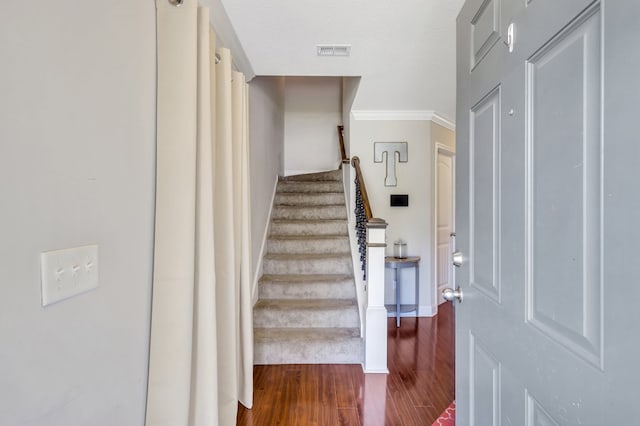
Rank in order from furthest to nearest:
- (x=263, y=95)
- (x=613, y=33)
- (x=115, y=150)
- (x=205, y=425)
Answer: (x=263, y=95)
(x=205, y=425)
(x=115, y=150)
(x=613, y=33)

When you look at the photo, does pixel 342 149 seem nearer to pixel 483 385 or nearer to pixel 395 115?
pixel 395 115

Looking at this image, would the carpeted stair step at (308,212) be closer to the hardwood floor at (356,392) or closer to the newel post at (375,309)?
the newel post at (375,309)

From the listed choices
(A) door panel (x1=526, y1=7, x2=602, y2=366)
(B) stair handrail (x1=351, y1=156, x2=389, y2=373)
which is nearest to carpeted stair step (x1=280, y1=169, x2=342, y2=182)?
(B) stair handrail (x1=351, y1=156, x2=389, y2=373)

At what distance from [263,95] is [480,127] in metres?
3.02

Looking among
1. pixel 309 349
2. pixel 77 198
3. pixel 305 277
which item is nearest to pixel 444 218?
pixel 305 277

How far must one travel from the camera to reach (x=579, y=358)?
60 centimetres

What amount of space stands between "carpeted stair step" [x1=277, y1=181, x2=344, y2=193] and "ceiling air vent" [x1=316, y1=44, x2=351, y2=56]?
247cm

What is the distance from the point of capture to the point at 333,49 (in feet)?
7.63

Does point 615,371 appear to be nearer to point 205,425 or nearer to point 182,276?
point 182,276

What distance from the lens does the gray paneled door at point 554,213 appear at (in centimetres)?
50

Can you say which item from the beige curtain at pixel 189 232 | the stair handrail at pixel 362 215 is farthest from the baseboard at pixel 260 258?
the beige curtain at pixel 189 232

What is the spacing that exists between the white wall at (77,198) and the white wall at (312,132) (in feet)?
15.3

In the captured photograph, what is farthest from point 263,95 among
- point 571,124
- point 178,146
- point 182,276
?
point 571,124

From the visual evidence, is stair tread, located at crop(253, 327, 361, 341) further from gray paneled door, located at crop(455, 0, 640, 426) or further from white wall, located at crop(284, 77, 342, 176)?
white wall, located at crop(284, 77, 342, 176)
